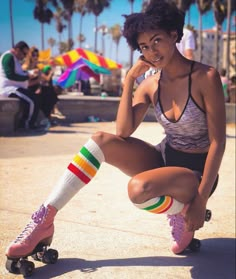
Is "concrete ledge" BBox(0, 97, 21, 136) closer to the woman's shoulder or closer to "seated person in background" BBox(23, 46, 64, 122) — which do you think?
"seated person in background" BBox(23, 46, 64, 122)

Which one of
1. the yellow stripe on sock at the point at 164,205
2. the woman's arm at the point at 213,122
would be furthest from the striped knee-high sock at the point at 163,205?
the woman's arm at the point at 213,122

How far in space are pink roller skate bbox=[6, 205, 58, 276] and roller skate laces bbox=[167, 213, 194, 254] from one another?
0.80 meters

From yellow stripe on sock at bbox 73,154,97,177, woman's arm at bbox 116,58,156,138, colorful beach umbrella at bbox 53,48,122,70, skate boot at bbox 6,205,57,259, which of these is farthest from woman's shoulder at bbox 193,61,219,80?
colorful beach umbrella at bbox 53,48,122,70

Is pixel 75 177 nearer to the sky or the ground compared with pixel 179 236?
nearer to the sky

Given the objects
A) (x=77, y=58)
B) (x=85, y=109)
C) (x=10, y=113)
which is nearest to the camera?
(x=10, y=113)

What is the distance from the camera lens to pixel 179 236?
257 cm

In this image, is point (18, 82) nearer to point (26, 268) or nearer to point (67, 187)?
point (67, 187)

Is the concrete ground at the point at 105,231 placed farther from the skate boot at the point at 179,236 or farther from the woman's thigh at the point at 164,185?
the woman's thigh at the point at 164,185

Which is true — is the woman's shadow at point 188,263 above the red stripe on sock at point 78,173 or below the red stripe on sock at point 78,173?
below

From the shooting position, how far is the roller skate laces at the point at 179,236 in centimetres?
255

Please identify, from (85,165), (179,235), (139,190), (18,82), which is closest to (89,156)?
(85,165)

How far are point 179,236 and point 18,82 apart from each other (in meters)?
4.21

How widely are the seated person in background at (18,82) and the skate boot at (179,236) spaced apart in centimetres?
340

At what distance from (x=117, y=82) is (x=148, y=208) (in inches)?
989
